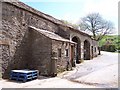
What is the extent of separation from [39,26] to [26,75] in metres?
5.60

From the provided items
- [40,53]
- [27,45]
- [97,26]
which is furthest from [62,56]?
[97,26]

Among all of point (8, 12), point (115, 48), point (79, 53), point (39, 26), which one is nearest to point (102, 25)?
point (115, 48)

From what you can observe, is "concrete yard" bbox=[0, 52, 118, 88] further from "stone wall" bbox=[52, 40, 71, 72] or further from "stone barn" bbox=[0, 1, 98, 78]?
"stone barn" bbox=[0, 1, 98, 78]

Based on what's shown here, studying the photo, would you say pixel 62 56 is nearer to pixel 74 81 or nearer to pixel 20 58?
pixel 20 58

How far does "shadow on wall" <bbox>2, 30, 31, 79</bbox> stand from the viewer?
40.8ft

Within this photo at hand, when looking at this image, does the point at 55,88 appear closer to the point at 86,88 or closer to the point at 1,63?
the point at 86,88

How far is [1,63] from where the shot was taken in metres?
12.0

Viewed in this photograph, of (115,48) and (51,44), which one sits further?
(115,48)

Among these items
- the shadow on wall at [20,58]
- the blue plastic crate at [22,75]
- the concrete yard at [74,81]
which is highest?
the shadow on wall at [20,58]

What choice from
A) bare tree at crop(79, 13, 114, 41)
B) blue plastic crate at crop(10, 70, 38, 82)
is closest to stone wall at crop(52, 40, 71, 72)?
blue plastic crate at crop(10, 70, 38, 82)

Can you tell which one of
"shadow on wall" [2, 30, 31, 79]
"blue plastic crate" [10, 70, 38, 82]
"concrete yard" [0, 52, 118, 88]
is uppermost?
"shadow on wall" [2, 30, 31, 79]

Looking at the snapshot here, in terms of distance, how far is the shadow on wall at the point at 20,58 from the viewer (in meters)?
12.4

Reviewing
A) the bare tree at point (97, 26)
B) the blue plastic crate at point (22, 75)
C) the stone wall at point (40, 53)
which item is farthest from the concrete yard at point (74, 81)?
the bare tree at point (97, 26)

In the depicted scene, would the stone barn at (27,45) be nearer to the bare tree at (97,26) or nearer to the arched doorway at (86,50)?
the arched doorway at (86,50)
